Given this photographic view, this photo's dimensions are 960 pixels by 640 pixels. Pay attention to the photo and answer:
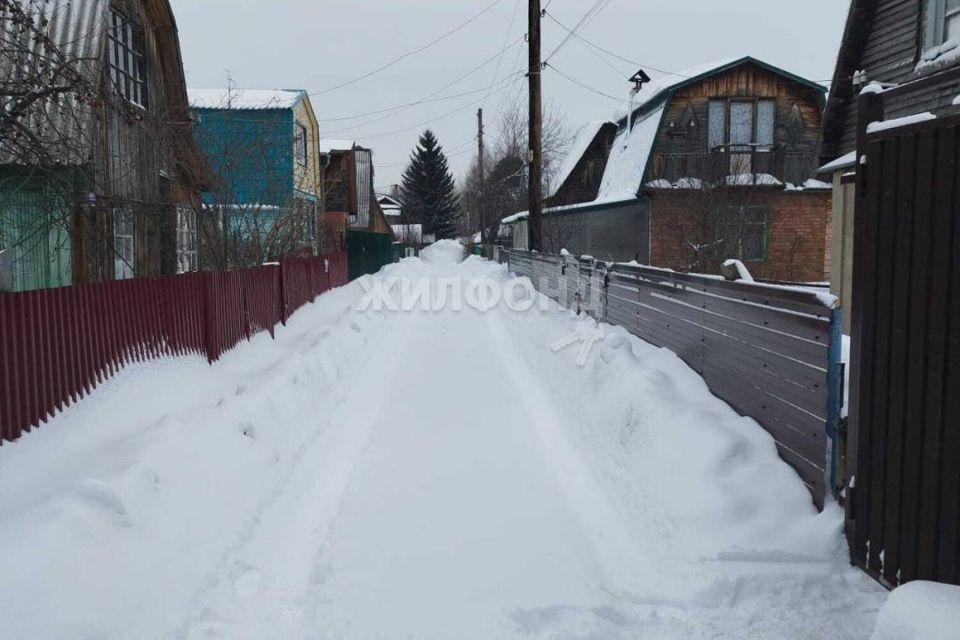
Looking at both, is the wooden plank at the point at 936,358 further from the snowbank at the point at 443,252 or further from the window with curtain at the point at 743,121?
the snowbank at the point at 443,252

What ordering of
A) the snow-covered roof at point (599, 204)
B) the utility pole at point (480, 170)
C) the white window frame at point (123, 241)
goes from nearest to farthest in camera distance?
the white window frame at point (123, 241), the snow-covered roof at point (599, 204), the utility pole at point (480, 170)

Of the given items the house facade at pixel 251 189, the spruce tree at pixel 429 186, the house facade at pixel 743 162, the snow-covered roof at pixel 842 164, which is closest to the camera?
the snow-covered roof at pixel 842 164

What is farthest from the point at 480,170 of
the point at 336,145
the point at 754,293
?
the point at 754,293

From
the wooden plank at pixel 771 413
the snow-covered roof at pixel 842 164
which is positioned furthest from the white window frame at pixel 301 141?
the wooden plank at pixel 771 413

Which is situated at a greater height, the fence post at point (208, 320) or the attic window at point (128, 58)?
the attic window at point (128, 58)

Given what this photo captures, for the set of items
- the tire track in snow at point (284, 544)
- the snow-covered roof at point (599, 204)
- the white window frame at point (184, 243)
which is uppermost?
the snow-covered roof at point (599, 204)

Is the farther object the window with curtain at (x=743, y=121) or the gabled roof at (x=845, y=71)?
the window with curtain at (x=743, y=121)

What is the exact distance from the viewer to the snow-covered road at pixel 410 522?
3.38m

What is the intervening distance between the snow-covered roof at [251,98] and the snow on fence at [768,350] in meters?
20.0

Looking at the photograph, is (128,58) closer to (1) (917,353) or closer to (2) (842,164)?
(2) (842,164)

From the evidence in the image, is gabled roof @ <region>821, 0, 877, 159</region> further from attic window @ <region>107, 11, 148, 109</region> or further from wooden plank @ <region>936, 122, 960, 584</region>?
attic window @ <region>107, 11, 148, 109</region>

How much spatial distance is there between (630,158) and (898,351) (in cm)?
2386

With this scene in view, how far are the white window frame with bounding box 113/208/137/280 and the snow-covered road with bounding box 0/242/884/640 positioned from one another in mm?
7921

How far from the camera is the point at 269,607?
11.7 ft
